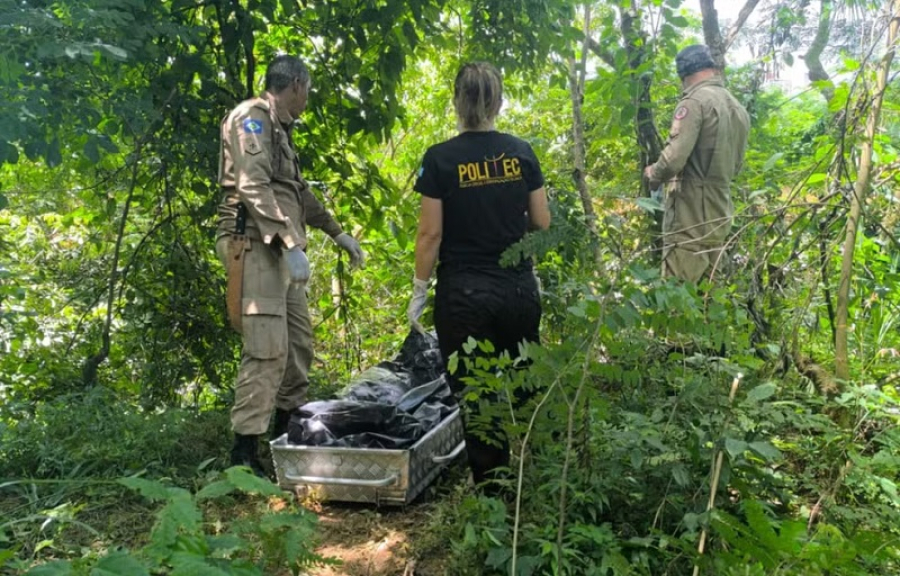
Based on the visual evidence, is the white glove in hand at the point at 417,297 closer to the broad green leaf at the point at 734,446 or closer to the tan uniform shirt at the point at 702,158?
the broad green leaf at the point at 734,446

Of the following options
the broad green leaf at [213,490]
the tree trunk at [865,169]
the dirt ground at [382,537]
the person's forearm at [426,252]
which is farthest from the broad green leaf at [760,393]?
the broad green leaf at [213,490]

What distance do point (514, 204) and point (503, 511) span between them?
1.22m

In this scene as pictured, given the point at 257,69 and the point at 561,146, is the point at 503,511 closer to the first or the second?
the point at 257,69

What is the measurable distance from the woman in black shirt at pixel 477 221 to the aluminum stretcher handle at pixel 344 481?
1.17ft

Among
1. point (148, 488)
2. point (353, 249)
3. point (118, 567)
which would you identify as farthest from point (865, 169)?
point (118, 567)

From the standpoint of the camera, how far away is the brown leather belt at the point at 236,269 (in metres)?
3.63

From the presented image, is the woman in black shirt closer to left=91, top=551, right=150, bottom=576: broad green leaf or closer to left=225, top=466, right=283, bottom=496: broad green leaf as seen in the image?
→ left=225, top=466, right=283, bottom=496: broad green leaf

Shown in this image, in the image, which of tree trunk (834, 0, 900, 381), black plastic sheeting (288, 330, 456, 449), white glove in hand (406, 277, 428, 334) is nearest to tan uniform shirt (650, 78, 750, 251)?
tree trunk (834, 0, 900, 381)

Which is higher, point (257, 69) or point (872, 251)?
point (257, 69)

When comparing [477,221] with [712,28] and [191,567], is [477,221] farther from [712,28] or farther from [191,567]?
[712,28]

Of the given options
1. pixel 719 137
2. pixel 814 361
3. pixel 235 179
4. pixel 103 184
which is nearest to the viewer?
pixel 235 179

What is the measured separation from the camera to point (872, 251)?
14.3ft

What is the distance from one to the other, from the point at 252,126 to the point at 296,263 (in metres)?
0.66

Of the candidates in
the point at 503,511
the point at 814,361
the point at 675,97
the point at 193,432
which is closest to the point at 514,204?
the point at 503,511
